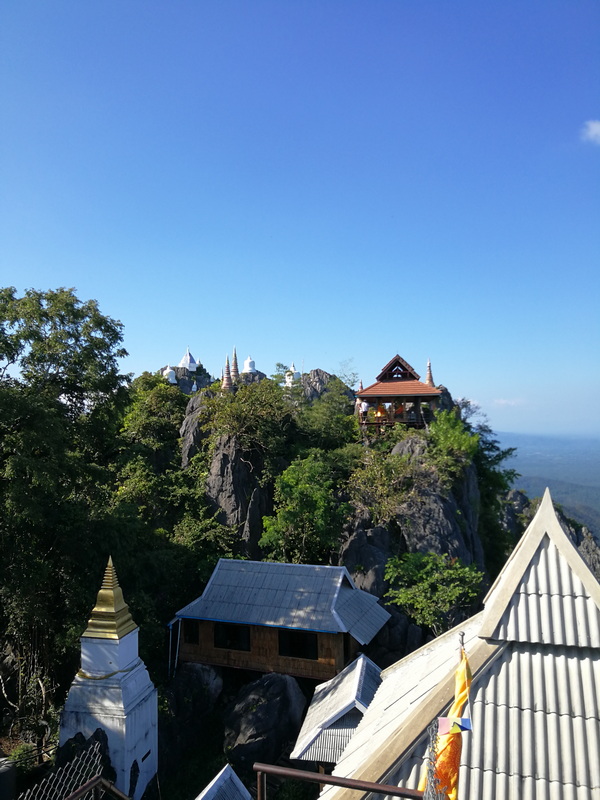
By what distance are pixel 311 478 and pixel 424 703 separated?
13360 mm

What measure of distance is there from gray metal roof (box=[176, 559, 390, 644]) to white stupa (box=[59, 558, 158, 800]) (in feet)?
12.8

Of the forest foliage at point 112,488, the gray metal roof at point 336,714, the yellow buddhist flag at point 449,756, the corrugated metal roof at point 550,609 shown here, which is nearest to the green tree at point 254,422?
the forest foliage at point 112,488

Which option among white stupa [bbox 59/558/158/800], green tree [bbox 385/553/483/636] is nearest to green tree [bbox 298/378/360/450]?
green tree [bbox 385/553/483/636]

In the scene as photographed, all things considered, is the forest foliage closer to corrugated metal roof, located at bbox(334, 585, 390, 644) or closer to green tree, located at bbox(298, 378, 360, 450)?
green tree, located at bbox(298, 378, 360, 450)

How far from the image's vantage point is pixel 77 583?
12680 mm

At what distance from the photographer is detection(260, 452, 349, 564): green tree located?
1688 cm

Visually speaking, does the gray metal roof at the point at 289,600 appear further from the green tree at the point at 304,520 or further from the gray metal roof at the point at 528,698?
the gray metal roof at the point at 528,698

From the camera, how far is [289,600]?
1414 cm

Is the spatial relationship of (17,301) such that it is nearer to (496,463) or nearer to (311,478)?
Result: (311,478)

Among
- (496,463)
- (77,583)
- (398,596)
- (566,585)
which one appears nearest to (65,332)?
(77,583)

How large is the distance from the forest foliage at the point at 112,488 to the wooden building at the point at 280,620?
45.6 inches

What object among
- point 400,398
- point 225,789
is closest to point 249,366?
point 400,398

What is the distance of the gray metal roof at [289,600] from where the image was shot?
13.6 meters

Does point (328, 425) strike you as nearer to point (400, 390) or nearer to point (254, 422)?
point (400, 390)
